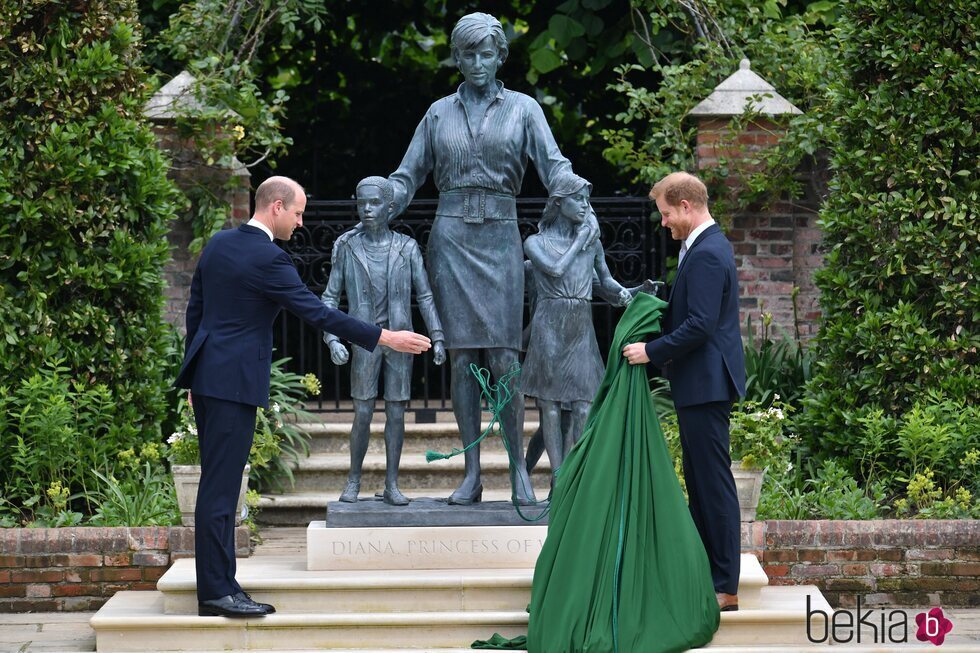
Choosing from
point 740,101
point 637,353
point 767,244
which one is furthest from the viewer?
point 767,244

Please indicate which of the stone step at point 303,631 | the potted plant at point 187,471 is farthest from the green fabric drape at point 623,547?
the potted plant at point 187,471

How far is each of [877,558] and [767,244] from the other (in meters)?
2.92

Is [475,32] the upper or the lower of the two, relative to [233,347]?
upper

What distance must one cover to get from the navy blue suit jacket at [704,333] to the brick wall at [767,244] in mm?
3699

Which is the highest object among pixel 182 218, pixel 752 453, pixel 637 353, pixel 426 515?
pixel 182 218

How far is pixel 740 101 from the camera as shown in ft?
29.6

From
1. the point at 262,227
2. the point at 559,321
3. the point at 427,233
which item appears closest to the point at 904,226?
the point at 559,321

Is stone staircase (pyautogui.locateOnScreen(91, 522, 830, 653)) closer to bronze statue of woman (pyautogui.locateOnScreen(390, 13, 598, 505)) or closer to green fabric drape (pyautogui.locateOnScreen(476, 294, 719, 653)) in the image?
green fabric drape (pyautogui.locateOnScreen(476, 294, 719, 653))

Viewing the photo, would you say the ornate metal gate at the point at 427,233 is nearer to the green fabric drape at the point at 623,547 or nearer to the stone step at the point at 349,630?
the stone step at the point at 349,630

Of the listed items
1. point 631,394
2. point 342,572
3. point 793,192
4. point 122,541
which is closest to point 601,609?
point 631,394

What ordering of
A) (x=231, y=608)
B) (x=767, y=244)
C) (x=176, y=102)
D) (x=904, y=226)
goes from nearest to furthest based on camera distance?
1. (x=231, y=608)
2. (x=904, y=226)
3. (x=176, y=102)
4. (x=767, y=244)

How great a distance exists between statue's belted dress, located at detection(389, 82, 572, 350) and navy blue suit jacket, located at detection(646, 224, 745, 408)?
1014 millimetres

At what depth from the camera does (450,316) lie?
630cm

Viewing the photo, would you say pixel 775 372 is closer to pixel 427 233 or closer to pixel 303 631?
pixel 427 233
